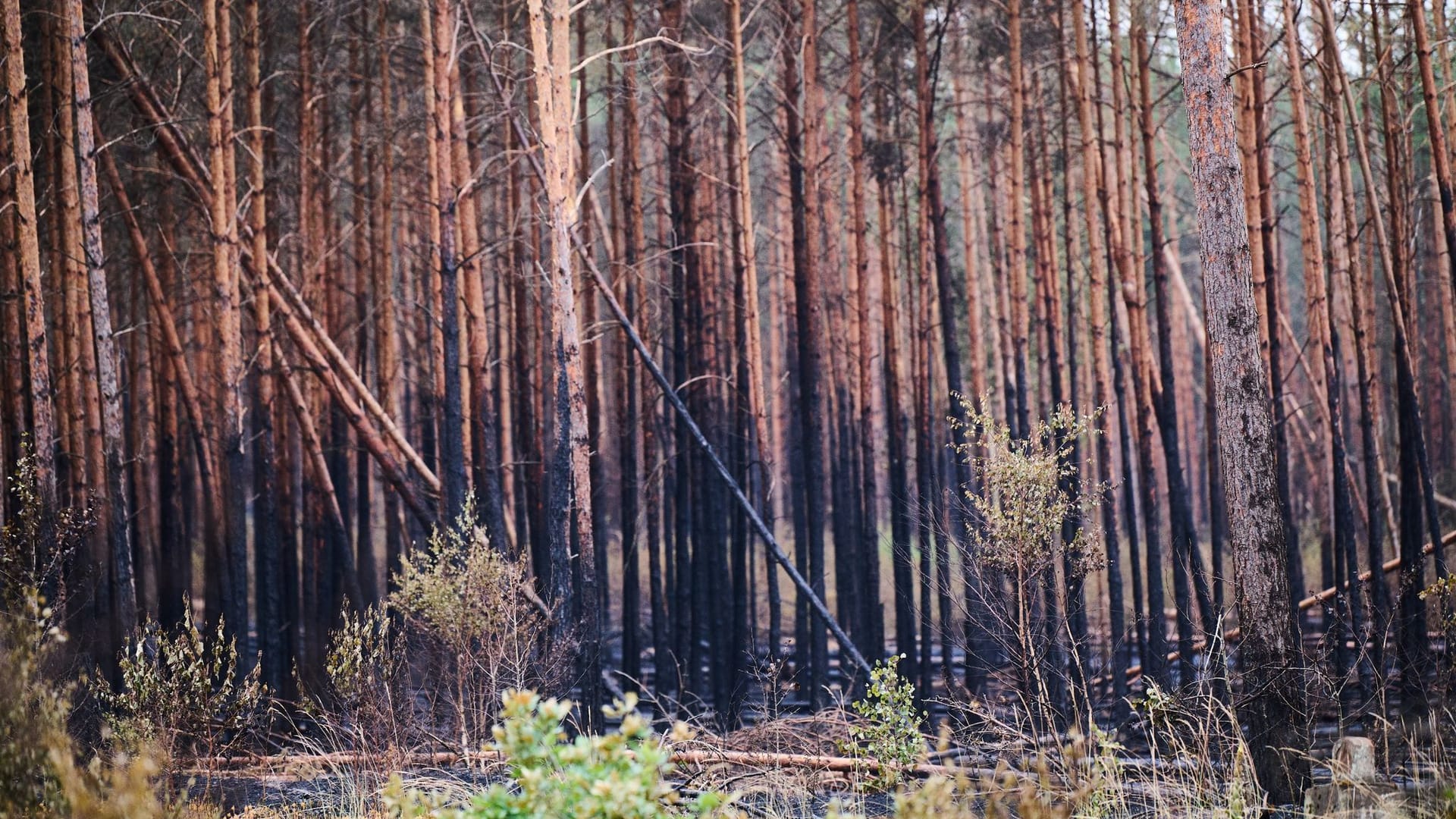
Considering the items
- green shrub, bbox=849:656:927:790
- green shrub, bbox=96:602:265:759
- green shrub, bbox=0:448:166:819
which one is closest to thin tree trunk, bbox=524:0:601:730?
green shrub, bbox=96:602:265:759

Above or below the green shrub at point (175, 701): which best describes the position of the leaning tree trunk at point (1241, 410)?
above

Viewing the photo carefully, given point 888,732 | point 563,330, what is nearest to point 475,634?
point 563,330

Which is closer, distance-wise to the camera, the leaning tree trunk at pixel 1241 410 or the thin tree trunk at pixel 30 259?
the leaning tree trunk at pixel 1241 410

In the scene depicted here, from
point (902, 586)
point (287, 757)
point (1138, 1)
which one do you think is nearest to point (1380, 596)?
point (902, 586)

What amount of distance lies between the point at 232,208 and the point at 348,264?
9872 mm

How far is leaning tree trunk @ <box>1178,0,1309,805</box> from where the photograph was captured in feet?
23.6

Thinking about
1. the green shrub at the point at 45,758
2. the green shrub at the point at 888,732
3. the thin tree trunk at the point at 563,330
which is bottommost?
the green shrub at the point at 888,732

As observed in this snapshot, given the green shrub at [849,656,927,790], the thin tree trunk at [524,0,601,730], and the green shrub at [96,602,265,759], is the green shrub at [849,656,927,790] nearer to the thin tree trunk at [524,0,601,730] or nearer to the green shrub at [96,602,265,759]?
the thin tree trunk at [524,0,601,730]

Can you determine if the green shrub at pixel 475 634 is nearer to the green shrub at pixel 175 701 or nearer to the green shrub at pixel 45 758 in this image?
the green shrub at pixel 175 701

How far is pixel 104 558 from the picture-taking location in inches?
501

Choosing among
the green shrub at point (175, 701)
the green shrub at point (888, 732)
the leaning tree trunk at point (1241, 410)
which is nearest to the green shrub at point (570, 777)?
the green shrub at point (888, 732)

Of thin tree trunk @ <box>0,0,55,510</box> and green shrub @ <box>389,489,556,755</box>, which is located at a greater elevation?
thin tree trunk @ <box>0,0,55,510</box>

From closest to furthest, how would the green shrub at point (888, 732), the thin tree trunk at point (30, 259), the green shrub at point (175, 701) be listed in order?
1. the green shrub at point (888, 732)
2. the green shrub at point (175, 701)
3. the thin tree trunk at point (30, 259)

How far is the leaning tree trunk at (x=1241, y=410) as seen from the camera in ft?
23.6
